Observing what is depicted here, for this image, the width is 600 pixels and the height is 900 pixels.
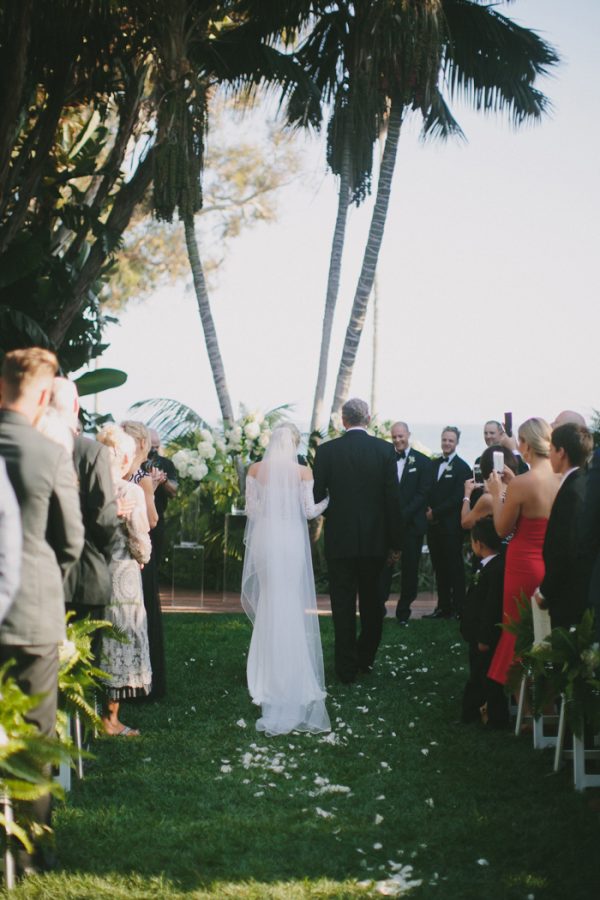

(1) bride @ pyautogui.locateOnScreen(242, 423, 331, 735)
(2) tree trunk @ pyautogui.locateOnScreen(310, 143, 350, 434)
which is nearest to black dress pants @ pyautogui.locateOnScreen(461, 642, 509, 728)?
(1) bride @ pyautogui.locateOnScreen(242, 423, 331, 735)

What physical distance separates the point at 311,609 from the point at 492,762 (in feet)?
6.49

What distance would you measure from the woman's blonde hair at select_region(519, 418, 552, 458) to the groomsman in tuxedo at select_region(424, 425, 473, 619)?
5.36 meters

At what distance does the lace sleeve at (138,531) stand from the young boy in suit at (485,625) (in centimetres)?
221

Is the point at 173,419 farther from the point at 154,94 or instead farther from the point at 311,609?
the point at 311,609

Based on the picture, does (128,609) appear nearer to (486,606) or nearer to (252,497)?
(252,497)

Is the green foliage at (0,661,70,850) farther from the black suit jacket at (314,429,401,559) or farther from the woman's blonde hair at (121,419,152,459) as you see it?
the black suit jacket at (314,429,401,559)

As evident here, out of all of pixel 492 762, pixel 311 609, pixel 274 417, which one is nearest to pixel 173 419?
pixel 274 417

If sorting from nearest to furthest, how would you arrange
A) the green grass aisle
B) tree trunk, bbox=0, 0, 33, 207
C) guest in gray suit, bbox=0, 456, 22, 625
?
guest in gray suit, bbox=0, 456, 22, 625 → the green grass aisle → tree trunk, bbox=0, 0, 33, 207

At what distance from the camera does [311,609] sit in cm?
776

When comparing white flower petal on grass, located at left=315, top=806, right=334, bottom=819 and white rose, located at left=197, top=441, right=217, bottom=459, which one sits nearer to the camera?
white flower petal on grass, located at left=315, top=806, right=334, bottom=819

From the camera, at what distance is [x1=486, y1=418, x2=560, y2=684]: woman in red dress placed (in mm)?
6582

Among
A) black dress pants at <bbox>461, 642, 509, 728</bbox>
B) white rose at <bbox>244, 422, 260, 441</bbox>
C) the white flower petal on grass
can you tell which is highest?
white rose at <bbox>244, 422, 260, 441</bbox>

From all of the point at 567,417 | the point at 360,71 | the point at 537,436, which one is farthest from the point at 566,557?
the point at 360,71

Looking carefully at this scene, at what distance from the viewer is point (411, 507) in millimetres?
12039
